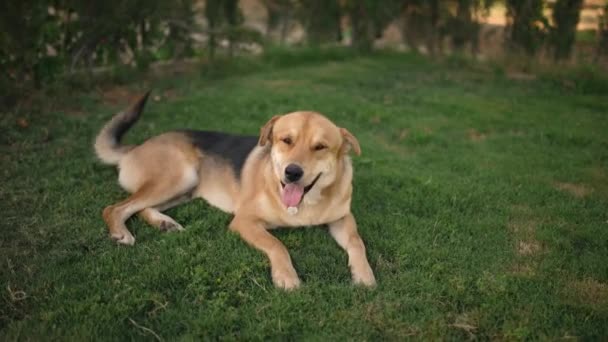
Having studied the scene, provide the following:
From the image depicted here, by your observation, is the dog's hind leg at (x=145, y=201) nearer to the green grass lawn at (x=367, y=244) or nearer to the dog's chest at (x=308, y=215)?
the green grass lawn at (x=367, y=244)

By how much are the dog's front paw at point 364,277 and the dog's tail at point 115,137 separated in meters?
2.82

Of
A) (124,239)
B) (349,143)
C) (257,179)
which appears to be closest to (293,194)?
(257,179)

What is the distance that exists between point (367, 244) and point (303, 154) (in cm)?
100

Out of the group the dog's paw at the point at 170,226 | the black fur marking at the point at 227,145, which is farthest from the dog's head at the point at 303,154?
the dog's paw at the point at 170,226

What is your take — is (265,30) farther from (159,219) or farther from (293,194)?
(293,194)

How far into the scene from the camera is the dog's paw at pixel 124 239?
4.14m

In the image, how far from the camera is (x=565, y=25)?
11203 mm

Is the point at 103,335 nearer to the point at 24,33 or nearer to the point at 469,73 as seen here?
the point at 24,33

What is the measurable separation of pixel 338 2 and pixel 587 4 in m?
5.88

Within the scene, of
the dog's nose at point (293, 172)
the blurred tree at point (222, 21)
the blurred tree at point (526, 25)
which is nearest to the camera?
the dog's nose at point (293, 172)

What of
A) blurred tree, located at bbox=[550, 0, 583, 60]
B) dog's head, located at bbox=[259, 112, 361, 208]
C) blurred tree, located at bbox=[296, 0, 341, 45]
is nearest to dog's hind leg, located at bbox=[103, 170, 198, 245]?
dog's head, located at bbox=[259, 112, 361, 208]

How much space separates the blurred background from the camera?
8.24 m

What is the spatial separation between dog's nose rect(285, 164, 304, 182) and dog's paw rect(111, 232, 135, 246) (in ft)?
4.69

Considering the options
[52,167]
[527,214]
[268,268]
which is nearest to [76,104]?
[52,167]
